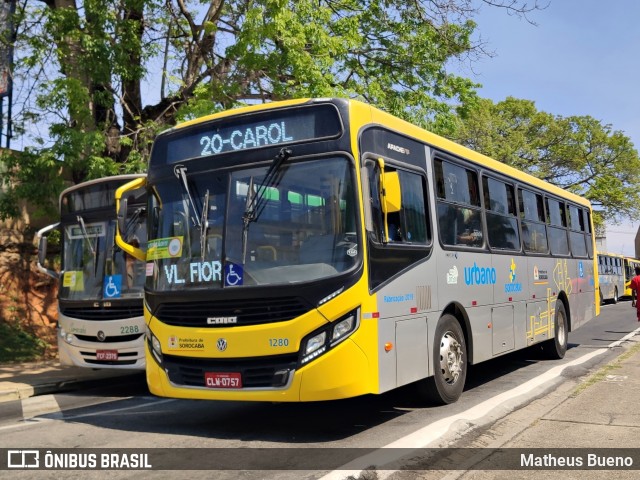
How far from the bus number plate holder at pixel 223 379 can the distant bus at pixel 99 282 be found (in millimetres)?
3627

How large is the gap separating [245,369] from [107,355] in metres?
4.49

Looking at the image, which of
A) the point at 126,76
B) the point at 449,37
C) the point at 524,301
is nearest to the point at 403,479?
the point at 524,301

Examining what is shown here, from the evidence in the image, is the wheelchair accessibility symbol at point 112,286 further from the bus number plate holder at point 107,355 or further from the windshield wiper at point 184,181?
the windshield wiper at point 184,181

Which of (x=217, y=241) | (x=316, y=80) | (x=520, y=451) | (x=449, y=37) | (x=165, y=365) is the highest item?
(x=449, y=37)

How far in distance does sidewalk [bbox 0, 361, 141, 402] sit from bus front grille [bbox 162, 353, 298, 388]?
5032mm

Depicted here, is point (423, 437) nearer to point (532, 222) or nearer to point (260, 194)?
point (260, 194)

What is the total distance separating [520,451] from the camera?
5.77 m

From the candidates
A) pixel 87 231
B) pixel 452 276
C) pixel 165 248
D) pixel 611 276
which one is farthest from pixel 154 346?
pixel 611 276

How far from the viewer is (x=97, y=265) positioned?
10.4 meters

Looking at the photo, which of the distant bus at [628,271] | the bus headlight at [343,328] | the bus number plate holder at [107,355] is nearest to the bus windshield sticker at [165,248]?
the bus headlight at [343,328]

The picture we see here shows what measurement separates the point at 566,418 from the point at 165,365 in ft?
14.1

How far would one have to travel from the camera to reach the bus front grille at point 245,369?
604 centimetres

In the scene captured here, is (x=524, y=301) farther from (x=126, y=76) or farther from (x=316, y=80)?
(x=126, y=76)

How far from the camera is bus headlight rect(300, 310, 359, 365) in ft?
19.5
